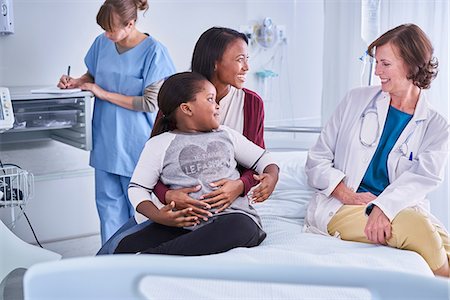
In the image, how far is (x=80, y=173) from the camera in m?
3.30

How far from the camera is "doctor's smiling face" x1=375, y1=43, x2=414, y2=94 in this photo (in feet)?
6.37

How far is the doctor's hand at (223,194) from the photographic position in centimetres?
171

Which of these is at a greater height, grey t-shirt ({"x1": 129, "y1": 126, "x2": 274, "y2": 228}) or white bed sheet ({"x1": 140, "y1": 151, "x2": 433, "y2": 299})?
grey t-shirt ({"x1": 129, "y1": 126, "x2": 274, "y2": 228})

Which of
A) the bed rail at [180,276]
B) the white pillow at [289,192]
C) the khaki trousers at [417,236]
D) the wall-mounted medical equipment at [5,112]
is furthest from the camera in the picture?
the wall-mounted medical equipment at [5,112]

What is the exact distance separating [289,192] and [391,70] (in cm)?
62

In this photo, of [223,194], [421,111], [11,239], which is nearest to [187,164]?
[223,194]

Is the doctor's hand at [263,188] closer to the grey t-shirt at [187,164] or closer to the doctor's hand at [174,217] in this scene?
the grey t-shirt at [187,164]

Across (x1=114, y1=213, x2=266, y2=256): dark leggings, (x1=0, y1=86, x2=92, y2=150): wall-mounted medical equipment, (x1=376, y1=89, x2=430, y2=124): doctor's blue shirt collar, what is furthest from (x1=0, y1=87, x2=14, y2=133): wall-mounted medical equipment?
(x1=376, y1=89, x2=430, y2=124): doctor's blue shirt collar

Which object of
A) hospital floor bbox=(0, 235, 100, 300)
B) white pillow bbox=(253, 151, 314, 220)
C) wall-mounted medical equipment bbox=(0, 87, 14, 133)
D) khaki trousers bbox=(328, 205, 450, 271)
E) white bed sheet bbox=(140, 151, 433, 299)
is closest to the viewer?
white bed sheet bbox=(140, 151, 433, 299)

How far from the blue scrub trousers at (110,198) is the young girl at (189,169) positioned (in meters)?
0.94

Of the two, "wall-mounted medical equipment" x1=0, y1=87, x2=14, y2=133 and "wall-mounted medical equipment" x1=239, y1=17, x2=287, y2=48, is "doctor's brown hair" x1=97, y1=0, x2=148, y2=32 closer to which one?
"wall-mounted medical equipment" x1=0, y1=87, x2=14, y2=133

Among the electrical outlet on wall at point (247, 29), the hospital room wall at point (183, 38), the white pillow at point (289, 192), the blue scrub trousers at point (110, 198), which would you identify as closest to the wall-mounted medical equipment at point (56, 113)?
the blue scrub trousers at point (110, 198)

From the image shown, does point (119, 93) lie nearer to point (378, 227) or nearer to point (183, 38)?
point (183, 38)

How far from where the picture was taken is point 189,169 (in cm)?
174
